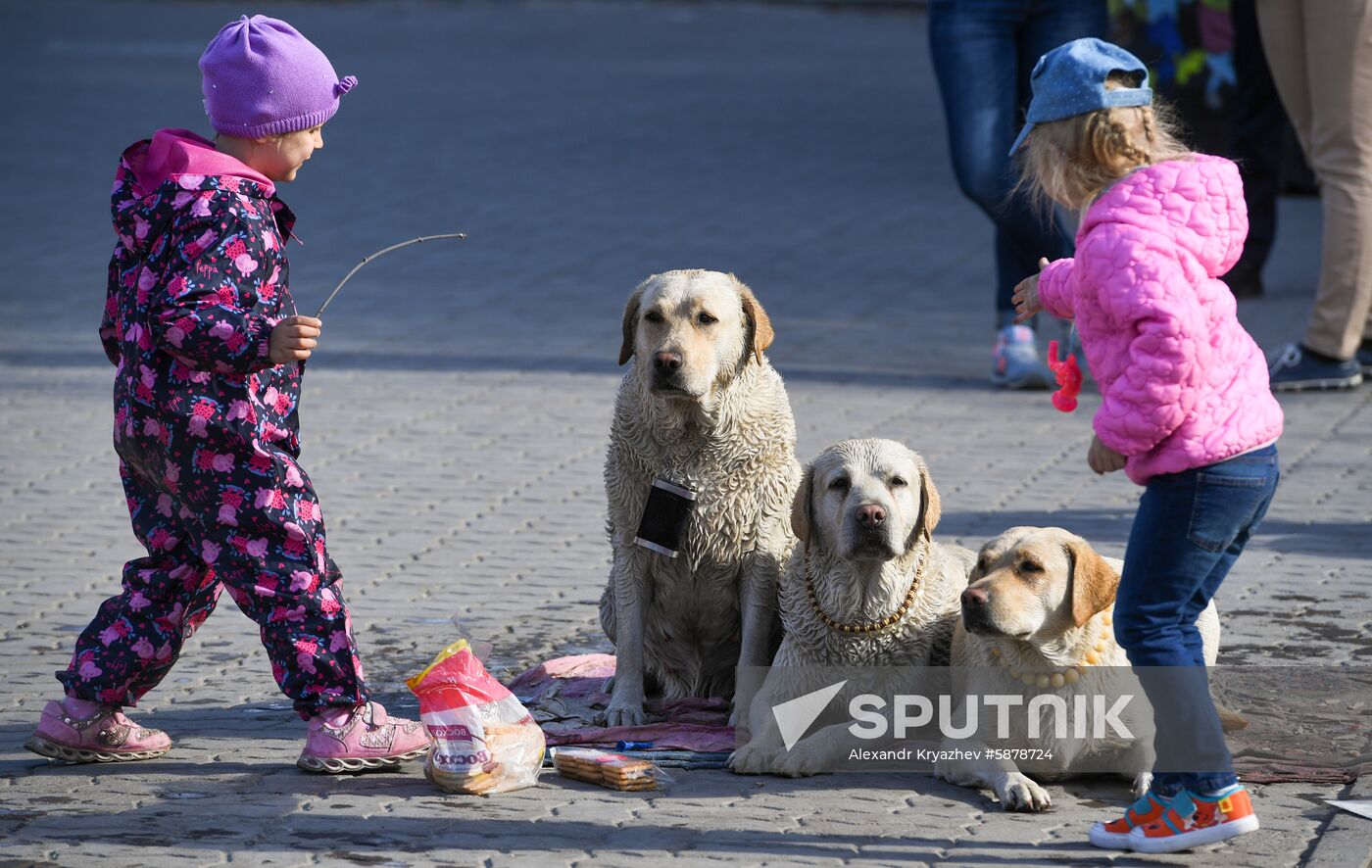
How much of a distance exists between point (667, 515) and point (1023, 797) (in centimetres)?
122

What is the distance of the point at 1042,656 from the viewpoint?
14.4ft

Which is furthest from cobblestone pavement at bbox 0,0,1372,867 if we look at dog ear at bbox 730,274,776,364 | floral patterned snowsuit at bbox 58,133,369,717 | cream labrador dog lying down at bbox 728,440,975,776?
dog ear at bbox 730,274,776,364

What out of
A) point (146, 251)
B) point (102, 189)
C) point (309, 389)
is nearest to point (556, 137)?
point (102, 189)

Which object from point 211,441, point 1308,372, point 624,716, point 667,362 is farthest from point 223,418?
point 1308,372

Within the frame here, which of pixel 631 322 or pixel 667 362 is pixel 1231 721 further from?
pixel 631 322

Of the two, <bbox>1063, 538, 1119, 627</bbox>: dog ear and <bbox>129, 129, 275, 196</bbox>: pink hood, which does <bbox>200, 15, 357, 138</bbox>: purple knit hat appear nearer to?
<bbox>129, 129, 275, 196</bbox>: pink hood

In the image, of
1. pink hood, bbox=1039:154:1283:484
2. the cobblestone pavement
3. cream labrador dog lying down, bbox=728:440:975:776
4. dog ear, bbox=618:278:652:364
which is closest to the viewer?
pink hood, bbox=1039:154:1283:484

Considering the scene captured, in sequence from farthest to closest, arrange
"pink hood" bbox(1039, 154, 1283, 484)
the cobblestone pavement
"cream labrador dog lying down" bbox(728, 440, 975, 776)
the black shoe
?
1. the black shoe
2. "cream labrador dog lying down" bbox(728, 440, 975, 776)
3. the cobblestone pavement
4. "pink hood" bbox(1039, 154, 1283, 484)

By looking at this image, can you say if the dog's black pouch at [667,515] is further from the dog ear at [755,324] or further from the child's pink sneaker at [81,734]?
the child's pink sneaker at [81,734]

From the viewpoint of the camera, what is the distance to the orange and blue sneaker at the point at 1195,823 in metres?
3.95

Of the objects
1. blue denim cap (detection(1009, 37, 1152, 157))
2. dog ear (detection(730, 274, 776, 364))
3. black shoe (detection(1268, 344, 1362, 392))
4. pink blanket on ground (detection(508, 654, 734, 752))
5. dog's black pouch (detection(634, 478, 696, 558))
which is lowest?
pink blanket on ground (detection(508, 654, 734, 752))

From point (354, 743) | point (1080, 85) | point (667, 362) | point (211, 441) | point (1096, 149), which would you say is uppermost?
point (1080, 85)

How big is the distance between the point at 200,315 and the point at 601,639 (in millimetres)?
1966

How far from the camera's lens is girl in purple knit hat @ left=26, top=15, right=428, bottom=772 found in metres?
4.27
